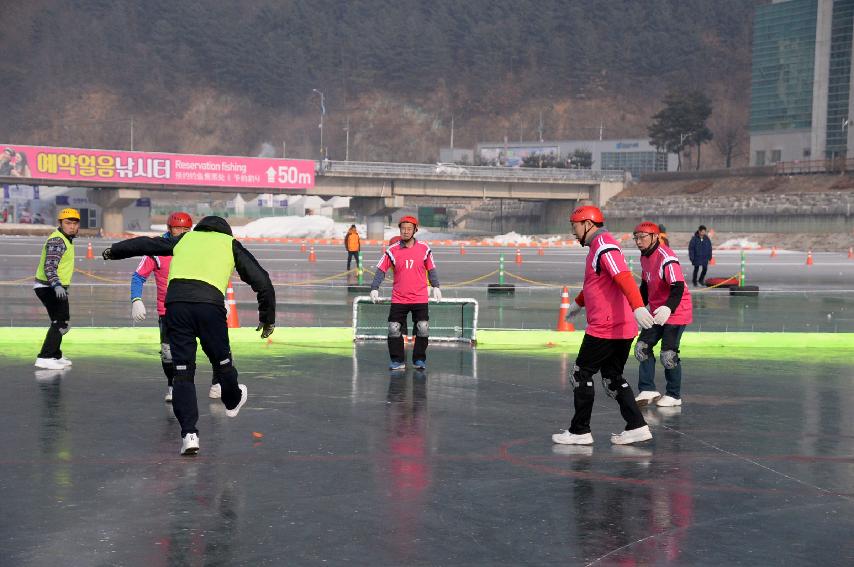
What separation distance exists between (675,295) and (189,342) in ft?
15.6

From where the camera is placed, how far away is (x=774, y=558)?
230 inches

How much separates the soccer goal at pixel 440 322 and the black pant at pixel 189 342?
7.59m

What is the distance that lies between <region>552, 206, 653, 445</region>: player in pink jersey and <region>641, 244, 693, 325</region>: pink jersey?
1.63 metres

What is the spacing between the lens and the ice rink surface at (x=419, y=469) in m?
6.00

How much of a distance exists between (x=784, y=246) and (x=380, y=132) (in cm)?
11430

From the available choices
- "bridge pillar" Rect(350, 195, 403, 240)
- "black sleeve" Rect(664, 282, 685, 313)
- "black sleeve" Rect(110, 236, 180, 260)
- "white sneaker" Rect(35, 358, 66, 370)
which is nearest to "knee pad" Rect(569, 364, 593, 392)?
"black sleeve" Rect(664, 282, 685, 313)

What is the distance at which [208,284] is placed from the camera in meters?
7.96

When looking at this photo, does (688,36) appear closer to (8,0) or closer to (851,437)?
(8,0)

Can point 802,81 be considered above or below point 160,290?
above

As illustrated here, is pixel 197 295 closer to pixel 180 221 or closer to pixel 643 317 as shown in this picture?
pixel 180 221

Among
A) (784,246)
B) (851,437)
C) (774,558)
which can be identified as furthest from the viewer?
(784,246)

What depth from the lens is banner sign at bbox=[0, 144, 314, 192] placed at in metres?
75.4

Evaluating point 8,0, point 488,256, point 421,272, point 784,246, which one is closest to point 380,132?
point 8,0

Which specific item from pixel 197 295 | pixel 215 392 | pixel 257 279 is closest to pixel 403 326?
pixel 215 392
